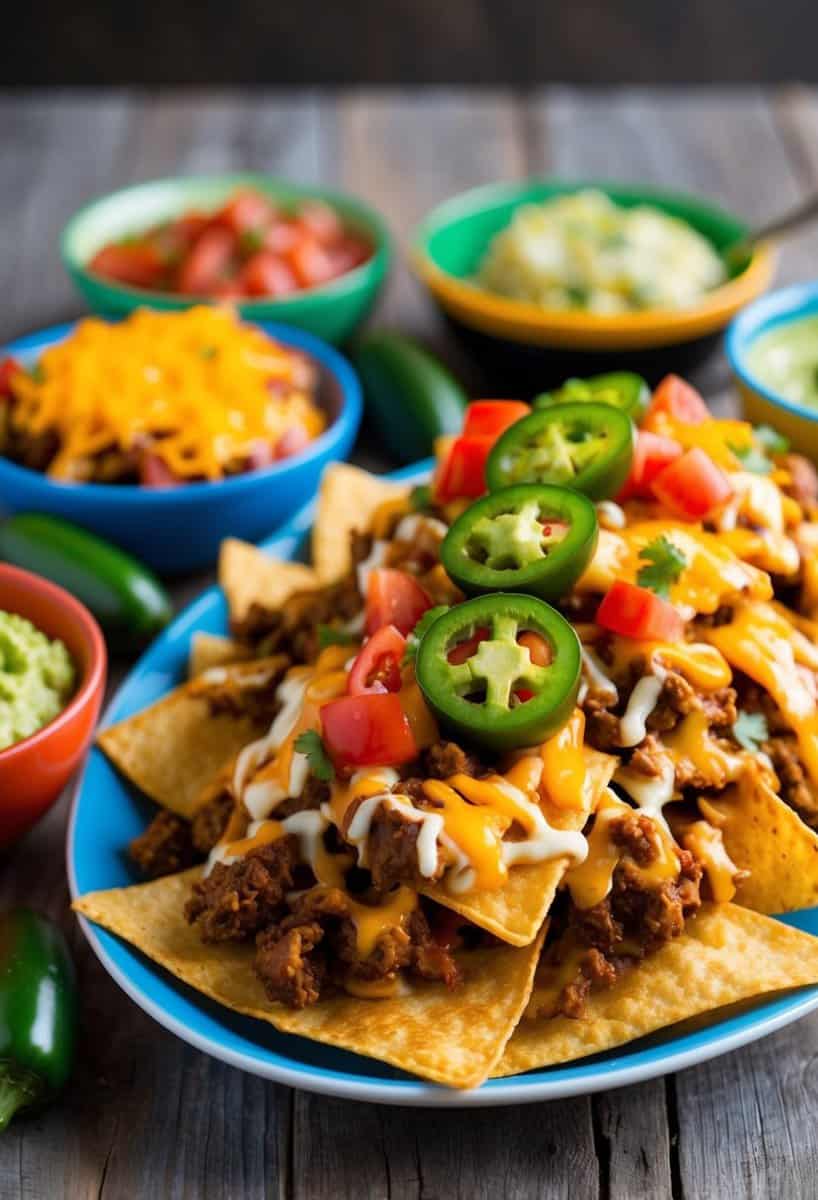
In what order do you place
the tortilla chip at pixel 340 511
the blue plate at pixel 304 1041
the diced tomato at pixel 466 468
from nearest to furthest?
the blue plate at pixel 304 1041 → the diced tomato at pixel 466 468 → the tortilla chip at pixel 340 511

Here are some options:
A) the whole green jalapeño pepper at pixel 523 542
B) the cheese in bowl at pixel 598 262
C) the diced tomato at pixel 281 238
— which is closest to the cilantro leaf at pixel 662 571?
the whole green jalapeño pepper at pixel 523 542

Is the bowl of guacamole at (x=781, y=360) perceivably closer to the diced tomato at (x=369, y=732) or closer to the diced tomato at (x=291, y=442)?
the diced tomato at (x=291, y=442)

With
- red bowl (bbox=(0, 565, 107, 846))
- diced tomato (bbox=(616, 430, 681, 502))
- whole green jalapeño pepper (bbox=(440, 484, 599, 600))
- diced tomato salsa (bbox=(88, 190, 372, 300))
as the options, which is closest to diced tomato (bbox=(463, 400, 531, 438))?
diced tomato (bbox=(616, 430, 681, 502))

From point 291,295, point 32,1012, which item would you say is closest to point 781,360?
point 291,295

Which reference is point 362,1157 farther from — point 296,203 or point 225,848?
point 296,203

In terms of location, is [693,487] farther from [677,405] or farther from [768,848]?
[768,848]

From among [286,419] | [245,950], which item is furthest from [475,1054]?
[286,419]
